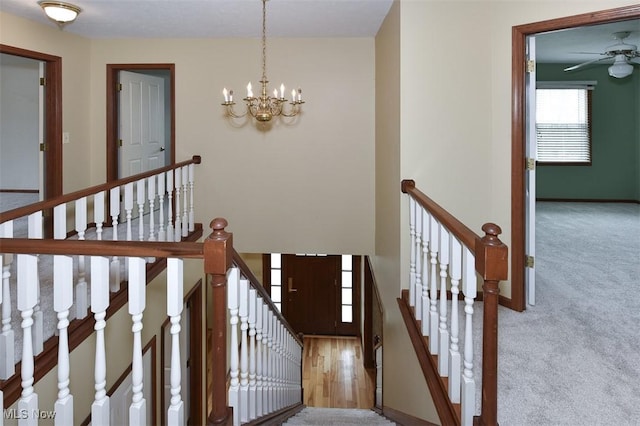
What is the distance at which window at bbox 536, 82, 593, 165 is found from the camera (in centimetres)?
804

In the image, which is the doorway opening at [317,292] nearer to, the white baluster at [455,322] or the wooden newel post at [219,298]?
the white baluster at [455,322]

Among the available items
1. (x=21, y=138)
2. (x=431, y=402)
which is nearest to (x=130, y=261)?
(x=431, y=402)

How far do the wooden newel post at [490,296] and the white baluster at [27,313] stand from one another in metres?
1.59

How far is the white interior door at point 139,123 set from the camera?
18.2 ft

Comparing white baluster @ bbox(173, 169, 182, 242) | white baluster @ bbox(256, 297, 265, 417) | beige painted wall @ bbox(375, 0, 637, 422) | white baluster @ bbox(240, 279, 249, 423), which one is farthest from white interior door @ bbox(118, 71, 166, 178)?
white baluster @ bbox(240, 279, 249, 423)

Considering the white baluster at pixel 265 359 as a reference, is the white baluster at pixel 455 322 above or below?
above

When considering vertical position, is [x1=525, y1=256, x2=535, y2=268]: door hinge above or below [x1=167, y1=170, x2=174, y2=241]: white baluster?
below

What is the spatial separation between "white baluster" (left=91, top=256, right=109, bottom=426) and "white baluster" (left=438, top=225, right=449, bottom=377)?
1.39 m

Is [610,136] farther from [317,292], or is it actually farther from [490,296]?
[490,296]

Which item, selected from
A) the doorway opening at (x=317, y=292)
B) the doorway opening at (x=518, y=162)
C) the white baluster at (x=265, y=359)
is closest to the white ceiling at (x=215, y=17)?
the doorway opening at (x=518, y=162)

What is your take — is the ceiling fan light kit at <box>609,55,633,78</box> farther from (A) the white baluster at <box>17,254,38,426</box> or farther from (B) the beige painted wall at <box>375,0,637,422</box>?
(A) the white baluster at <box>17,254,38,426</box>

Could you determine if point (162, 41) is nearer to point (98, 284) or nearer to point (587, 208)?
point (98, 284)

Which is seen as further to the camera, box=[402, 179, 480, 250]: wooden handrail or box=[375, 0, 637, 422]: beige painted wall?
box=[375, 0, 637, 422]: beige painted wall

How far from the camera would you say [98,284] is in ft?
5.18
